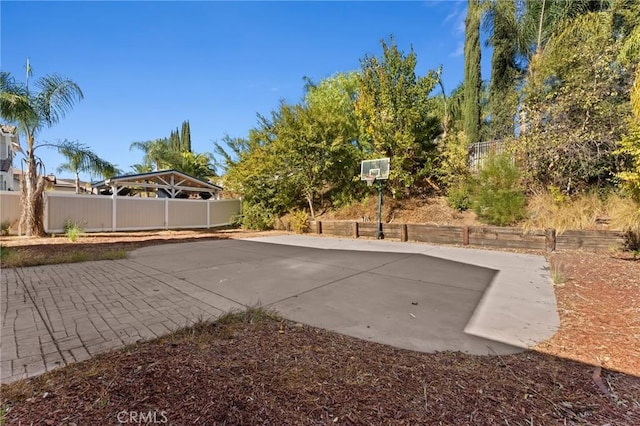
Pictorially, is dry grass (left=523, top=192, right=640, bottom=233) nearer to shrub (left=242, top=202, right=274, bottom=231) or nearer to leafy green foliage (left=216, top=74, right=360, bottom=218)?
leafy green foliage (left=216, top=74, right=360, bottom=218)

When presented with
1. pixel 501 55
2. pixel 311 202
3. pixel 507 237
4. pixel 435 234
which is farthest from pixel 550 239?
pixel 501 55

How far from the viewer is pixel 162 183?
1487cm

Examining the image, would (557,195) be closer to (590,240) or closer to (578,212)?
(578,212)

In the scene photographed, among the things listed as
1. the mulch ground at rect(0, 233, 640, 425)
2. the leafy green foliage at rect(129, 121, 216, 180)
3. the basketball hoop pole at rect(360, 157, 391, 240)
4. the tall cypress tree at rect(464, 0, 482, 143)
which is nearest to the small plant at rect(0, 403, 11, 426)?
the mulch ground at rect(0, 233, 640, 425)

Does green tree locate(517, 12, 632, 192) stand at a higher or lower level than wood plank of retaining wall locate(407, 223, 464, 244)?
higher

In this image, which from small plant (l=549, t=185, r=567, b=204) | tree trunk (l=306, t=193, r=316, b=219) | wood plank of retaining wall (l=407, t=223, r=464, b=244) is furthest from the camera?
tree trunk (l=306, t=193, r=316, b=219)

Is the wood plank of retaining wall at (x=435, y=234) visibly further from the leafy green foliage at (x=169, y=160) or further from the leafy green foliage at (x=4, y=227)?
the leafy green foliage at (x=169, y=160)

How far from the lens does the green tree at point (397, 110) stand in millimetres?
11891

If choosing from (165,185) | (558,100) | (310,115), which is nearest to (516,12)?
(558,100)

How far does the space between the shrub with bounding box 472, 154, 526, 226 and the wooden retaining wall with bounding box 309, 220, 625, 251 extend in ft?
2.17

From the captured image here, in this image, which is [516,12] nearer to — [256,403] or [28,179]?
[256,403]

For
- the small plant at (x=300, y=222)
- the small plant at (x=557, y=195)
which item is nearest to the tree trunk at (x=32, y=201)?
the small plant at (x=300, y=222)

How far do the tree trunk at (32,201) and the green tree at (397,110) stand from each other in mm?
11950

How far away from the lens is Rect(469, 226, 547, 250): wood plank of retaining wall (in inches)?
317
